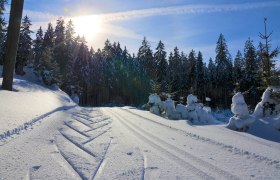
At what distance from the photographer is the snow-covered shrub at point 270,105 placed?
13188 millimetres

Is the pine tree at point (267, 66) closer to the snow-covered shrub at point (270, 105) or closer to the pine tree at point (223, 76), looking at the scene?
the snow-covered shrub at point (270, 105)

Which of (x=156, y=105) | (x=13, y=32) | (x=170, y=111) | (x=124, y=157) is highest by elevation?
(x=13, y=32)

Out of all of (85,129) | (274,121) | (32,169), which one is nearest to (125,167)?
(32,169)

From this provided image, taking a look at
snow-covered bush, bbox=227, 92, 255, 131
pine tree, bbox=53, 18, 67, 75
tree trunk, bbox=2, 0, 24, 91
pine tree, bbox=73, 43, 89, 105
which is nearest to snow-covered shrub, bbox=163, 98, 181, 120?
snow-covered bush, bbox=227, 92, 255, 131

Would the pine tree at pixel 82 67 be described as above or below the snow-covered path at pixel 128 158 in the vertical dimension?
above

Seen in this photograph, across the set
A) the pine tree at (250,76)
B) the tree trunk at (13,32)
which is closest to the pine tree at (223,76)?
the pine tree at (250,76)

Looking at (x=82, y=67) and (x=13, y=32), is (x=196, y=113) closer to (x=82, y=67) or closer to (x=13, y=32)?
(x=13, y=32)

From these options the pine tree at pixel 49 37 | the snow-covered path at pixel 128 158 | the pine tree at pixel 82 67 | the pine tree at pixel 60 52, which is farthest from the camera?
the pine tree at pixel 82 67

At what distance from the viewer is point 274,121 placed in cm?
1173

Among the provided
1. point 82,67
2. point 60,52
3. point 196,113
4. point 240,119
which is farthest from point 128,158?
point 82,67

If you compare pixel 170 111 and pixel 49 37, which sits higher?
pixel 49 37

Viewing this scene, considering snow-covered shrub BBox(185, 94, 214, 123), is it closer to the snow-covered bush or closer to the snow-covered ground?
the snow-covered bush

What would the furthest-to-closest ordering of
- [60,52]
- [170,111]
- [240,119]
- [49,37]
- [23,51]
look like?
1. [49,37]
2. [60,52]
3. [23,51]
4. [170,111]
5. [240,119]

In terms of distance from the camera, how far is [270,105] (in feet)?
43.5
